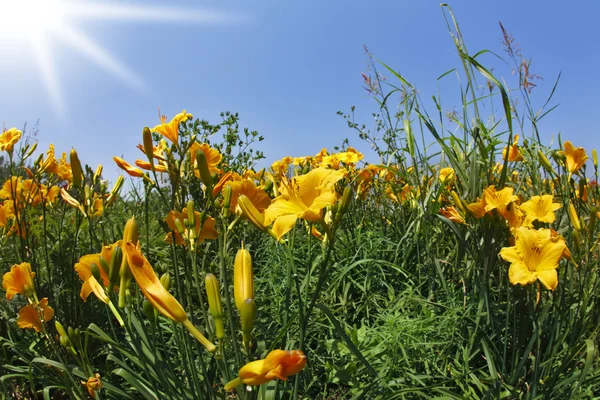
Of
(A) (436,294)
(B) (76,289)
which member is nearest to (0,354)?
(B) (76,289)

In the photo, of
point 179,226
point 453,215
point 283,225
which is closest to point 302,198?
point 283,225

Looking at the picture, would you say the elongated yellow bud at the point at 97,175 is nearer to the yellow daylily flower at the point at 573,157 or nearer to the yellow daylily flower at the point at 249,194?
the yellow daylily flower at the point at 249,194

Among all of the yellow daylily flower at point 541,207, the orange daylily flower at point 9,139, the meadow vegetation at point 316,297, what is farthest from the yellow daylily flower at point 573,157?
the orange daylily flower at point 9,139

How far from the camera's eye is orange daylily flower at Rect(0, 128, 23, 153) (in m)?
1.93

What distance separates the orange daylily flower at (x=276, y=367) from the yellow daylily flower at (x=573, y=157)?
1.62 m

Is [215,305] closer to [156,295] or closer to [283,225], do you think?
[156,295]

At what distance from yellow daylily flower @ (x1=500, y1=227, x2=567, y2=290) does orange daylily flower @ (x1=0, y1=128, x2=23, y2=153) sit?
6.52ft

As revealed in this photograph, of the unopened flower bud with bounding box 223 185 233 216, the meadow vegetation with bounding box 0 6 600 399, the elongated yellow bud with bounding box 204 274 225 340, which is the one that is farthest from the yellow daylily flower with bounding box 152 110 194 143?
the elongated yellow bud with bounding box 204 274 225 340

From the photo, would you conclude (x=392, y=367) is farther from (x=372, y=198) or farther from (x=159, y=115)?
(x=372, y=198)

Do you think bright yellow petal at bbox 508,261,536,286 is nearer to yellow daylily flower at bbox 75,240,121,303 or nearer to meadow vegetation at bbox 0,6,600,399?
meadow vegetation at bbox 0,6,600,399

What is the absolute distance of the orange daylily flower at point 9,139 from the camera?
193 cm

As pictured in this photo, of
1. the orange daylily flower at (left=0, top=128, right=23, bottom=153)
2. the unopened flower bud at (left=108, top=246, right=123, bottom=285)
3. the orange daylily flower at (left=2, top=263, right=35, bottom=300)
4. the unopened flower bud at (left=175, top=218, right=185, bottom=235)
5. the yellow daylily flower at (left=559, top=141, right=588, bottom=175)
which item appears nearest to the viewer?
the unopened flower bud at (left=108, top=246, right=123, bottom=285)

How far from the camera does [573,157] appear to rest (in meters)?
1.83

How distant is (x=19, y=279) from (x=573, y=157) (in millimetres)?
2095
